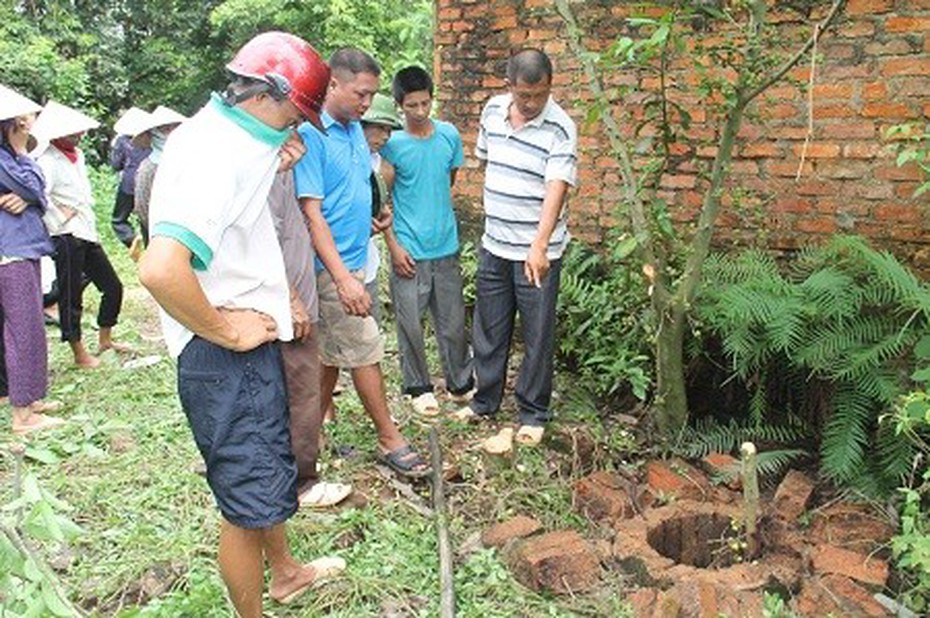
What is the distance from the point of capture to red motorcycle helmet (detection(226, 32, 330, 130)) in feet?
7.87

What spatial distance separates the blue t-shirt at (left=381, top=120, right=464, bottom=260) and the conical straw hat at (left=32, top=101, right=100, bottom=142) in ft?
7.69

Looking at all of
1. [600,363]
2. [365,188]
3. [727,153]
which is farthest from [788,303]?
[365,188]

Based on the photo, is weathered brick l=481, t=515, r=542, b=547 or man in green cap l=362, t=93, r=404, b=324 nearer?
weathered brick l=481, t=515, r=542, b=547

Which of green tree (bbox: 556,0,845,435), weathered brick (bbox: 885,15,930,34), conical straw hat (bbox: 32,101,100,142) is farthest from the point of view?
conical straw hat (bbox: 32,101,100,142)

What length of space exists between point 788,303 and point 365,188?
196cm

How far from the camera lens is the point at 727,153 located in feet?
12.1

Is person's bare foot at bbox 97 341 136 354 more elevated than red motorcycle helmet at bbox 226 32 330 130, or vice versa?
red motorcycle helmet at bbox 226 32 330 130

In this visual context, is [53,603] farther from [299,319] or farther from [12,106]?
[12,106]

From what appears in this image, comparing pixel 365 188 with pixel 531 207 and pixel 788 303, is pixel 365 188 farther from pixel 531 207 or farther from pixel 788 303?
pixel 788 303

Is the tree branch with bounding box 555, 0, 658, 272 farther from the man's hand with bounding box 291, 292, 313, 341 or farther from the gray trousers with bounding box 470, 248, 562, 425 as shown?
the man's hand with bounding box 291, 292, 313, 341

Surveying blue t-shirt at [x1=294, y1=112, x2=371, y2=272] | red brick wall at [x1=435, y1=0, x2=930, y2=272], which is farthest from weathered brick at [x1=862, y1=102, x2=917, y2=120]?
blue t-shirt at [x1=294, y1=112, x2=371, y2=272]

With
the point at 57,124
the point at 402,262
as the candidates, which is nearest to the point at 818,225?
the point at 402,262

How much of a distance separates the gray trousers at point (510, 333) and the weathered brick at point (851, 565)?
1.52m

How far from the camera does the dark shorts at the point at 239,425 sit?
242 cm
